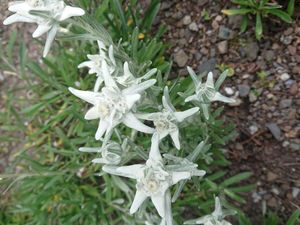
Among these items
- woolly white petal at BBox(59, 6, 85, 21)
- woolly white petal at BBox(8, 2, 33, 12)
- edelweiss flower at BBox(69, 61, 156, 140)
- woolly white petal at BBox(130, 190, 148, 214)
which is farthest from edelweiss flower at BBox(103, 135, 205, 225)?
woolly white petal at BBox(8, 2, 33, 12)

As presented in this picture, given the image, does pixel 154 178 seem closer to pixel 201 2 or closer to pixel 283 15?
pixel 283 15

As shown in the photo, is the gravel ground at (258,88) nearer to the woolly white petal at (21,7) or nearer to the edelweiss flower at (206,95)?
the edelweiss flower at (206,95)

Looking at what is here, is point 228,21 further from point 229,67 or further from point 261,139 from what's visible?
point 261,139

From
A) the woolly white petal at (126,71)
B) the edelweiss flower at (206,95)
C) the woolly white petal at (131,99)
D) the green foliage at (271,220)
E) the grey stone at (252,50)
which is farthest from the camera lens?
the grey stone at (252,50)

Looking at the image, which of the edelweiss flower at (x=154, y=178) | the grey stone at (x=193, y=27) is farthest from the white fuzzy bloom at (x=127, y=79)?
the grey stone at (x=193, y=27)

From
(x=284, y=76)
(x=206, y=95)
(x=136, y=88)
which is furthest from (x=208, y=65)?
(x=136, y=88)
